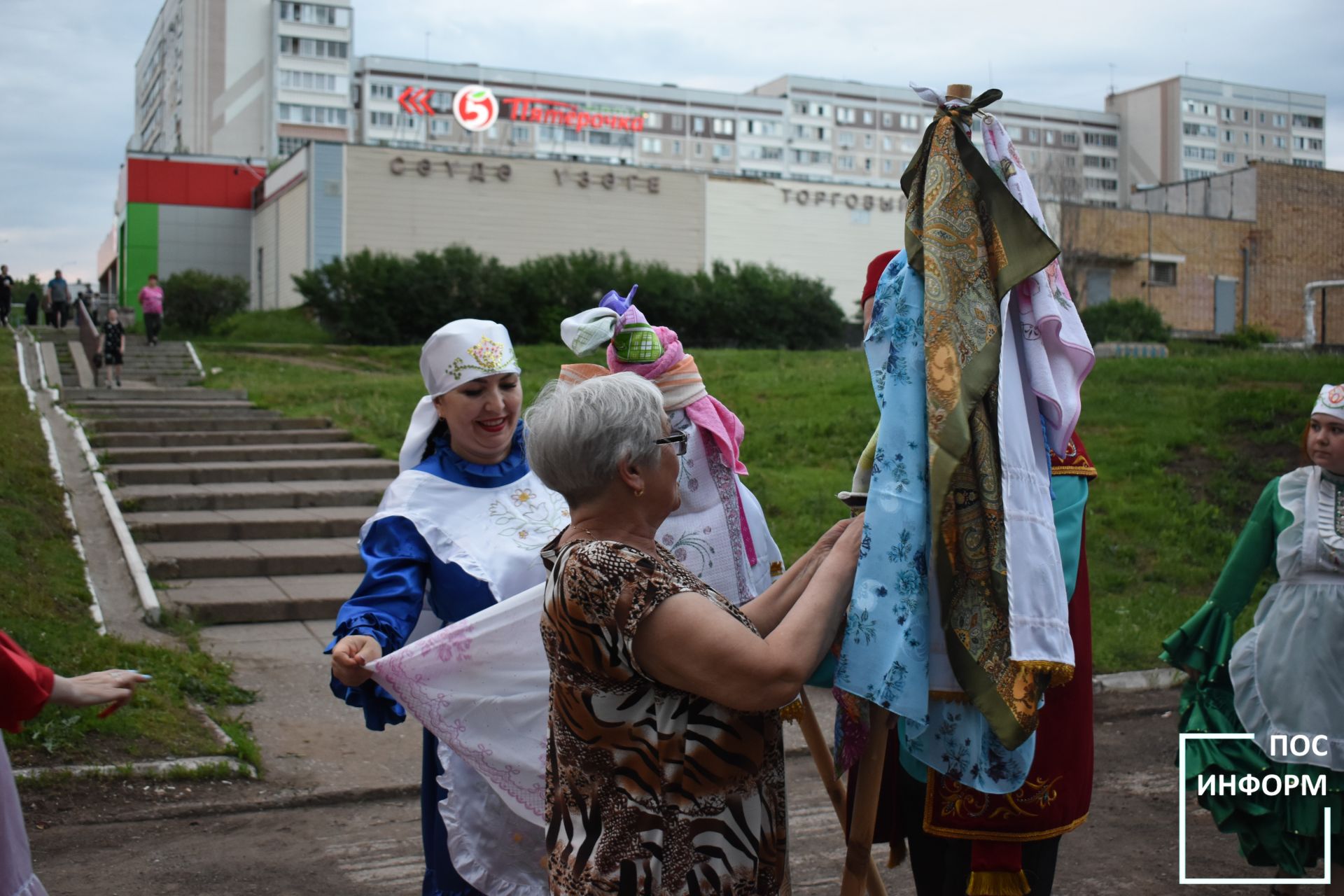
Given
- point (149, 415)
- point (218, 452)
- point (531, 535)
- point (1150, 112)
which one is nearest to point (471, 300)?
point (149, 415)

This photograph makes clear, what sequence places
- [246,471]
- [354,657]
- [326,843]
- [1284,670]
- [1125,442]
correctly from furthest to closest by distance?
1. [1125,442]
2. [246,471]
3. [326,843]
4. [1284,670]
5. [354,657]

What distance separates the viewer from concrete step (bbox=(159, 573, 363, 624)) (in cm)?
882

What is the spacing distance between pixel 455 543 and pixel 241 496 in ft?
29.6

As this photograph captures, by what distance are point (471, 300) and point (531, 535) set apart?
30.5m

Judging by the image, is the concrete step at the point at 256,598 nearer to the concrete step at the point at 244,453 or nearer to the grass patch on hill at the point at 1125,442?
the grass patch on hill at the point at 1125,442

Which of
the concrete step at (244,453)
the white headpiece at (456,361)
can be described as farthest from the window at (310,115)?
the white headpiece at (456,361)

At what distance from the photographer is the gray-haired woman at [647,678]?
215cm

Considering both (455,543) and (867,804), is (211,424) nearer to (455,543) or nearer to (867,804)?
(455,543)

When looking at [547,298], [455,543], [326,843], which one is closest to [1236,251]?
[547,298]

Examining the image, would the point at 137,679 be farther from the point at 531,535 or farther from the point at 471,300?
the point at 471,300

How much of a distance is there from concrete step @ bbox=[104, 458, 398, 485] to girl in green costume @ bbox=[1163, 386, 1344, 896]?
9.87 m

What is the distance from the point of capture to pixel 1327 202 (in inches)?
1976

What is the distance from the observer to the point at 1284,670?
4.40m

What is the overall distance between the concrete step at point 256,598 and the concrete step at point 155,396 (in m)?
8.95
